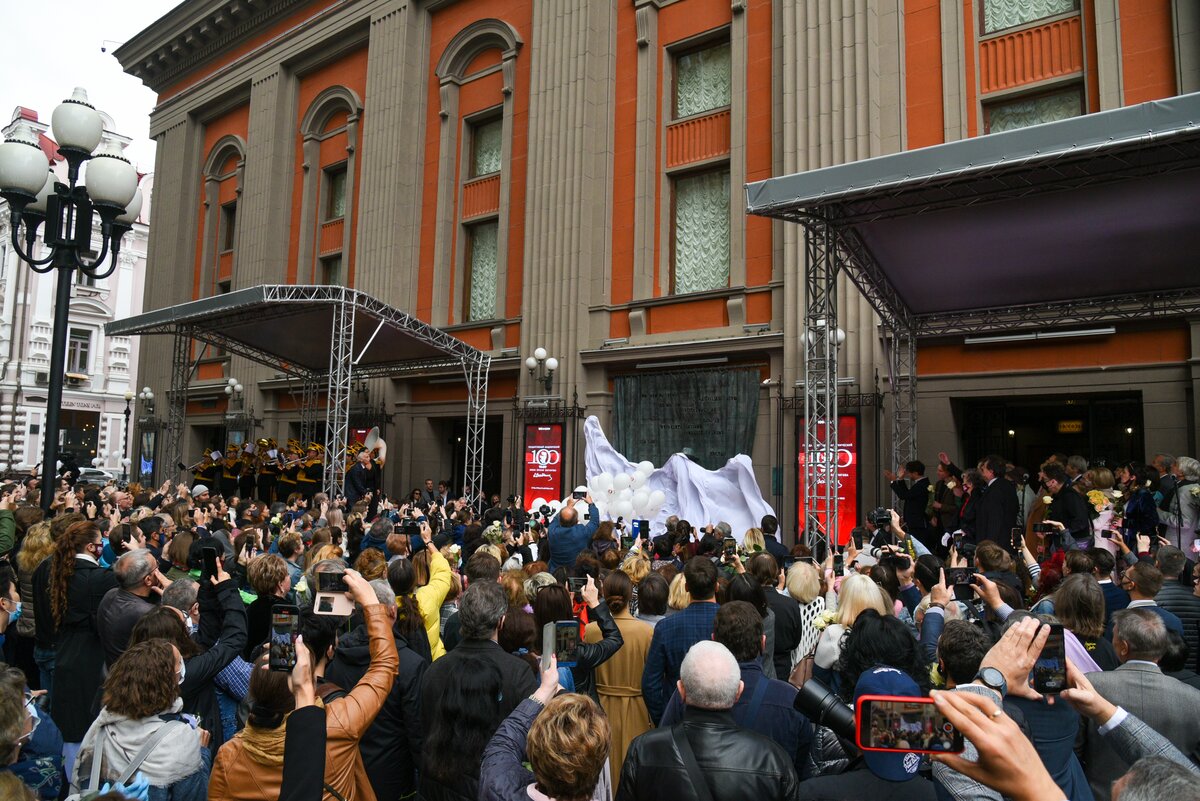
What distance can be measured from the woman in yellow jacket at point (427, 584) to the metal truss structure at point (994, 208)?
635 cm

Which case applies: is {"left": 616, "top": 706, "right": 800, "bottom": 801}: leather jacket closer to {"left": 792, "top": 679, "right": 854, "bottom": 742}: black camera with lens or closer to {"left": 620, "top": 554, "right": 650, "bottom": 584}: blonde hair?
{"left": 792, "top": 679, "right": 854, "bottom": 742}: black camera with lens

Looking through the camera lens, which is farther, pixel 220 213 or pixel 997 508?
pixel 220 213

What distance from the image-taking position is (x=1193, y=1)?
12.8 metres

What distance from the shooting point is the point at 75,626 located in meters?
5.33

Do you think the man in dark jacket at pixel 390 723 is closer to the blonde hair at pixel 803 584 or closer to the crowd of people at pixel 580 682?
the crowd of people at pixel 580 682

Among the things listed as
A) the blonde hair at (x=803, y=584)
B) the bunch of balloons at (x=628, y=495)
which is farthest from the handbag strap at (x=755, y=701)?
the bunch of balloons at (x=628, y=495)

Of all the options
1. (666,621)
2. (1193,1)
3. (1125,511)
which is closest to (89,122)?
(666,621)

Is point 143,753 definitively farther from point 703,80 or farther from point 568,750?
point 703,80

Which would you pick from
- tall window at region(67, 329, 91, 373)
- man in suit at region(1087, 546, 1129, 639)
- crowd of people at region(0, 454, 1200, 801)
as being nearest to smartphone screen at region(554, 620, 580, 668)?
crowd of people at region(0, 454, 1200, 801)

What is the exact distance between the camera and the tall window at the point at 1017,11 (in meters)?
14.3

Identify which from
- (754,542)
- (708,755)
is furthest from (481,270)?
(708,755)

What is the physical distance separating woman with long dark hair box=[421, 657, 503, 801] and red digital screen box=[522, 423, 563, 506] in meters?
15.5

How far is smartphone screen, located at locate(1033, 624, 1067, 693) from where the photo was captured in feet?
7.50

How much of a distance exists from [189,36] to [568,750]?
35.8 meters
